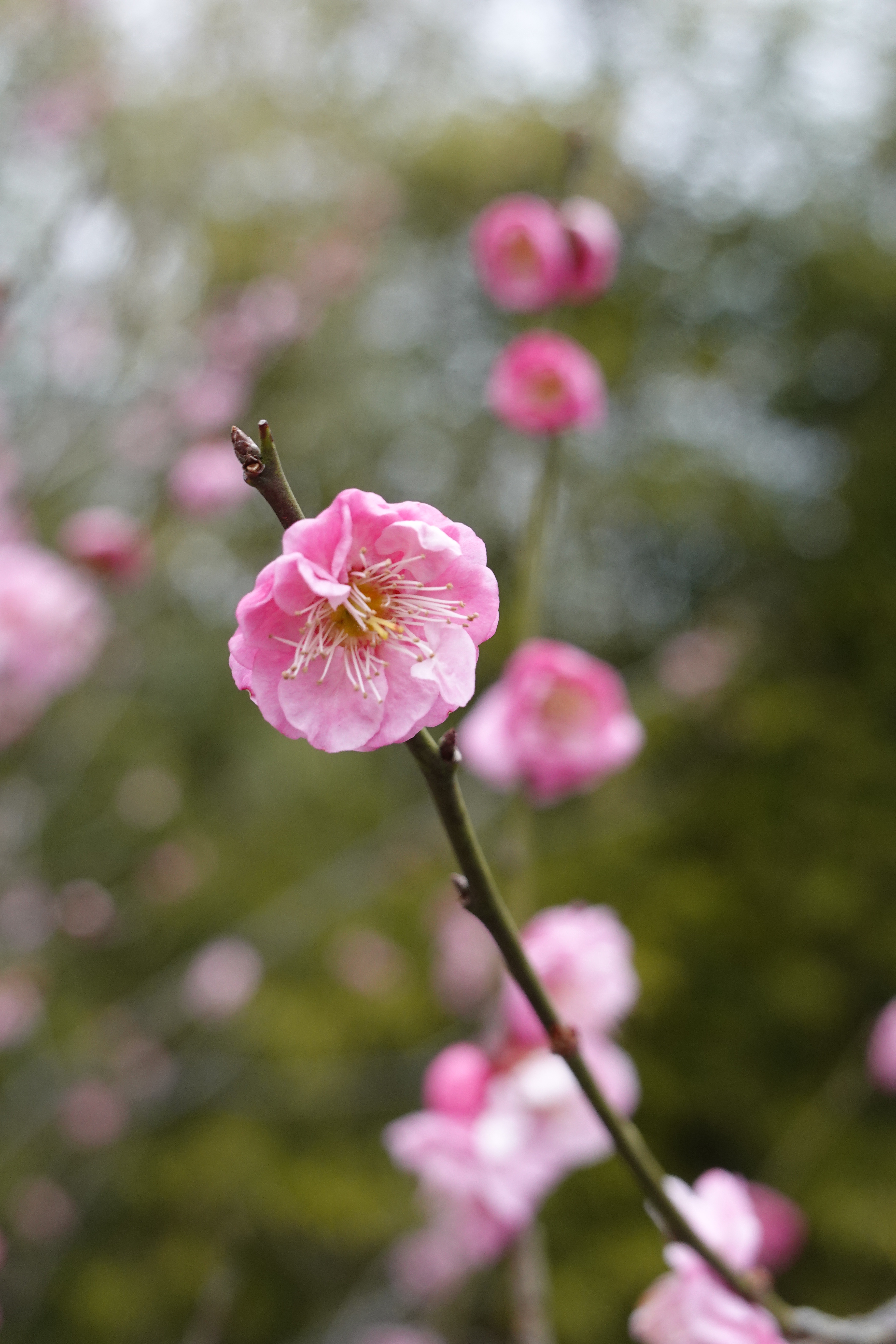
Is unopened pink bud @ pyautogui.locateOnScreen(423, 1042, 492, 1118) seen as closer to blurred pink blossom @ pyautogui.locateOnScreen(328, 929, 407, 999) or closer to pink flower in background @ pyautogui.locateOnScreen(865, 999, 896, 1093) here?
pink flower in background @ pyautogui.locateOnScreen(865, 999, 896, 1093)

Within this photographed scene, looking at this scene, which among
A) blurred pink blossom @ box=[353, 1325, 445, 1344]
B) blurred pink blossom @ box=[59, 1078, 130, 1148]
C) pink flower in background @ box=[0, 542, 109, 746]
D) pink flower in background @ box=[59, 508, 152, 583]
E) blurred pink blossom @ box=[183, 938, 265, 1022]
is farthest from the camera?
blurred pink blossom @ box=[183, 938, 265, 1022]

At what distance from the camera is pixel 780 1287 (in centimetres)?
215

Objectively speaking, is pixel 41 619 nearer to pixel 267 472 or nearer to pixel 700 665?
pixel 267 472

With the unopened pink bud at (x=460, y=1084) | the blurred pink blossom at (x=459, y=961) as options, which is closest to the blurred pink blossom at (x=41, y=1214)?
the blurred pink blossom at (x=459, y=961)

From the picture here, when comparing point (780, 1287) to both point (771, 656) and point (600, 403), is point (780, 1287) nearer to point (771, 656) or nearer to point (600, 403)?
point (771, 656)

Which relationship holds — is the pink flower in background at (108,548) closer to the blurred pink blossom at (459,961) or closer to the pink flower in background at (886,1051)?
the blurred pink blossom at (459,961)

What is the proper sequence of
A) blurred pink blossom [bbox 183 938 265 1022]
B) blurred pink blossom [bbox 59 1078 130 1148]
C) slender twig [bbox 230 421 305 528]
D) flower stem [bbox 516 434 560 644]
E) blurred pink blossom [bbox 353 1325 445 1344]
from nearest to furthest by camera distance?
slender twig [bbox 230 421 305 528] → flower stem [bbox 516 434 560 644] → blurred pink blossom [bbox 353 1325 445 1344] → blurred pink blossom [bbox 59 1078 130 1148] → blurred pink blossom [bbox 183 938 265 1022]

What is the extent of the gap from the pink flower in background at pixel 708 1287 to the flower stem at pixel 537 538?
1.49 feet

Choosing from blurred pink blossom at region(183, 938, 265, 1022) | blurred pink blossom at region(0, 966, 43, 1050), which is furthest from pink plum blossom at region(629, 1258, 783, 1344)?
blurred pink blossom at region(183, 938, 265, 1022)

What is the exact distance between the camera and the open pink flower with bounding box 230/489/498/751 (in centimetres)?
32

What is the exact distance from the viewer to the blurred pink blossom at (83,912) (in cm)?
193

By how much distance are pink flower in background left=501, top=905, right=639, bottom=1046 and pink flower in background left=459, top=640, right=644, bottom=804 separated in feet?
0.36

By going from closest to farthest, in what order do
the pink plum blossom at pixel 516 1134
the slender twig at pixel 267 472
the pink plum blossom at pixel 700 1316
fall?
the slender twig at pixel 267 472, the pink plum blossom at pixel 700 1316, the pink plum blossom at pixel 516 1134

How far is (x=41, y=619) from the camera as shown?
1.29 meters
